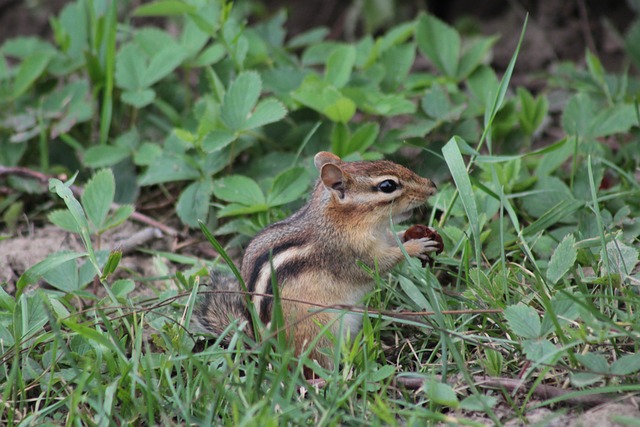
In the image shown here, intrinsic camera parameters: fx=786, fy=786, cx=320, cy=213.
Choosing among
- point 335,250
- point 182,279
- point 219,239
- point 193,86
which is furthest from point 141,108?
point 335,250

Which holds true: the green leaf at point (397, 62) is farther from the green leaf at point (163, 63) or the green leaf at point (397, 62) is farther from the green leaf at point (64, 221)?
the green leaf at point (64, 221)

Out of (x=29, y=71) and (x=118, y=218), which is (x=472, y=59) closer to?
(x=118, y=218)

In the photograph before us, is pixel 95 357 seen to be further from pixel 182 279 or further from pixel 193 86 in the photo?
pixel 193 86

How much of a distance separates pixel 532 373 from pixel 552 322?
0.61 feet

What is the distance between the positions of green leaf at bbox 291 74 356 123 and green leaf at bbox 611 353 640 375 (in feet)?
6.00

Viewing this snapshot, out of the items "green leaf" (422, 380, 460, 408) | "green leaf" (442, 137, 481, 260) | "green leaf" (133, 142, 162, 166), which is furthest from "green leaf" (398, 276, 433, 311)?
"green leaf" (133, 142, 162, 166)

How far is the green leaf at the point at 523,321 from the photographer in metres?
2.54

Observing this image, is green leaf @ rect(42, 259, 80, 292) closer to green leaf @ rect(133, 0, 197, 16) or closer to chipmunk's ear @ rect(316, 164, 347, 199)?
chipmunk's ear @ rect(316, 164, 347, 199)

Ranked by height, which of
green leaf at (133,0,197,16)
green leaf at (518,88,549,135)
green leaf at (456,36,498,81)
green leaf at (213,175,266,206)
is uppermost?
green leaf at (133,0,197,16)

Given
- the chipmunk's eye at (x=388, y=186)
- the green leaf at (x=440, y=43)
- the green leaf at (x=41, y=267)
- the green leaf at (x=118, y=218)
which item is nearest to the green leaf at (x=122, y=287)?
the green leaf at (x=41, y=267)

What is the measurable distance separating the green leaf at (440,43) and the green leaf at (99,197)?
1872mm

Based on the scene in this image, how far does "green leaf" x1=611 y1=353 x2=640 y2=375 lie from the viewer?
235 centimetres

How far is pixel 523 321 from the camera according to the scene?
2561 mm

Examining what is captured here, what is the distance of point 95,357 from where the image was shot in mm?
2850
